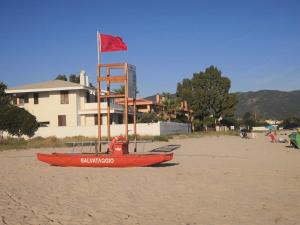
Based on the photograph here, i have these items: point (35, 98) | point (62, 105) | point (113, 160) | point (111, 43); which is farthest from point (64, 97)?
point (113, 160)

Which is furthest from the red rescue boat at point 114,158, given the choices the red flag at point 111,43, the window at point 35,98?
the window at point 35,98

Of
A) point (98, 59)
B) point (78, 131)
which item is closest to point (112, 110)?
point (78, 131)

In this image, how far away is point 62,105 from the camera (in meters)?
47.7

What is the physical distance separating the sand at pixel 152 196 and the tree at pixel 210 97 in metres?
51.7

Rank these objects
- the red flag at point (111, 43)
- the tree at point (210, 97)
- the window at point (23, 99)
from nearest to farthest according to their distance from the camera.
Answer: the red flag at point (111, 43) → the window at point (23, 99) → the tree at point (210, 97)

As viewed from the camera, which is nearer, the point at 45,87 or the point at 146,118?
the point at 45,87

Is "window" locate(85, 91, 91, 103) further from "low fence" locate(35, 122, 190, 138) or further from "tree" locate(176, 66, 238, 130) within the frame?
"tree" locate(176, 66, 238, 130)

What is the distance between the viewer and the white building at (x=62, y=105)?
4684 cm

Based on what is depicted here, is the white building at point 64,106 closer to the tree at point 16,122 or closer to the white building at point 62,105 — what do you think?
the white building at point 62,105

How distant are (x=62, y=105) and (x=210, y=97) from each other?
27.8 meters

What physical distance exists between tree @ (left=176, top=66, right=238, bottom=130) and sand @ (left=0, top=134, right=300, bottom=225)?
170 feet

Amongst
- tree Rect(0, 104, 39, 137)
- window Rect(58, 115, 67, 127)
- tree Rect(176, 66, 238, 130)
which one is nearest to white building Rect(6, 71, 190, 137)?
window Rect(58, 115, 67, 127)

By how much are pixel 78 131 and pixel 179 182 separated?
106ft

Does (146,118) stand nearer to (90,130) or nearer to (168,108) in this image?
(168,108)
